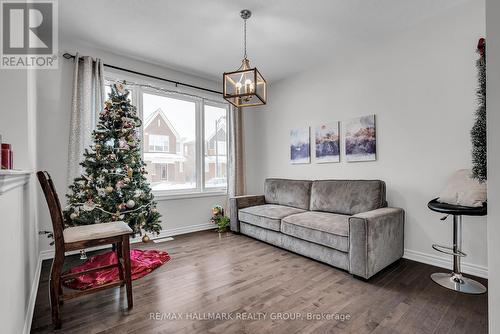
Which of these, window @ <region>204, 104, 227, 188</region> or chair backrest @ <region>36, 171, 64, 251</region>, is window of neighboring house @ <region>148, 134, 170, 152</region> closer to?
window @ <region>204, 104, 227, 188</region>

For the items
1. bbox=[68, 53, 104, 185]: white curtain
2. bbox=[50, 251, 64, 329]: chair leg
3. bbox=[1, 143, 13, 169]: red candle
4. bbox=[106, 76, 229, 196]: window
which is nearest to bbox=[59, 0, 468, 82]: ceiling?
bbox=[68, 53, 104, 185]: white curtain

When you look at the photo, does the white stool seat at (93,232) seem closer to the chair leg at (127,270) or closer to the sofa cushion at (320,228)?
the chair leg at (127,270)

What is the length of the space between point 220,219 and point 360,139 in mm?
2642

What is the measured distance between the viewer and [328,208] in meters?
3.31

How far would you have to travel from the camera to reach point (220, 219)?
4.18m

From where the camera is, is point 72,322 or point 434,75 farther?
point 434,75

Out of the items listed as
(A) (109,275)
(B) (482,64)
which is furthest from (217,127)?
(B) (482,64)

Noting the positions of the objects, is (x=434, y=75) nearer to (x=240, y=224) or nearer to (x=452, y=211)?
(x=452, y=211)

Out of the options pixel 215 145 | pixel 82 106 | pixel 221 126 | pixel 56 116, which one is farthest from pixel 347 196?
pixel 56 116

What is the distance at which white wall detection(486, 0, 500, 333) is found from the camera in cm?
98

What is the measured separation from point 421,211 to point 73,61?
15.8 ft

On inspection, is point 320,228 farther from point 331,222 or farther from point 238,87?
point 238,87

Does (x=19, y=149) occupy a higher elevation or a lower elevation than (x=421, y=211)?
higher

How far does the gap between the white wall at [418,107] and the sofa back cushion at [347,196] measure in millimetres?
242
